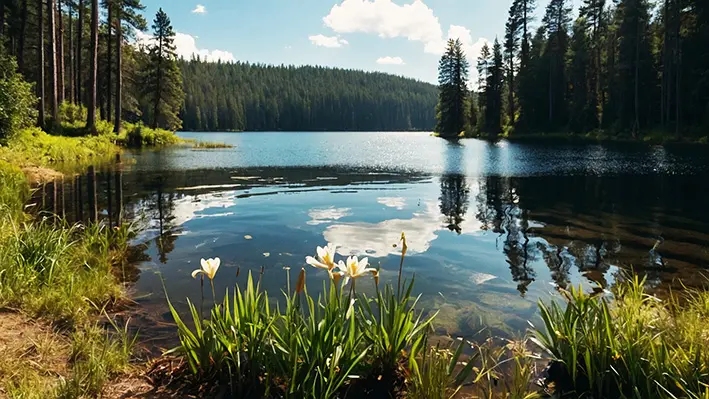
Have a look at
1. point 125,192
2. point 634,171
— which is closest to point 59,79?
point 125,192

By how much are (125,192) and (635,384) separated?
13.5m

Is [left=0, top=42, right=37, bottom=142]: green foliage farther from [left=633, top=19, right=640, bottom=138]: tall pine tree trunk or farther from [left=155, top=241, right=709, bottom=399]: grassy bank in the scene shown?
[left=633, top=19, right=640, bottom=138]: tall pine tree trunk

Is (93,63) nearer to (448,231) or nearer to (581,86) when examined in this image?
(448,231)

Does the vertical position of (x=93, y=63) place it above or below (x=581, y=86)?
below

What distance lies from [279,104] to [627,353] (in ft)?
556

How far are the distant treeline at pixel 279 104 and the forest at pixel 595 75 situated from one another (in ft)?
275

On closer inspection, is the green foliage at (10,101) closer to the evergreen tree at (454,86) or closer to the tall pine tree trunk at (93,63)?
the tall pine tree trunk at (93,63)

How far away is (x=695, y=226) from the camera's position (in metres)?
9.74

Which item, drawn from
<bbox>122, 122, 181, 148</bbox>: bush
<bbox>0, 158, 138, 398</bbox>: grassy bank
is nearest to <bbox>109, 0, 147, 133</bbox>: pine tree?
<bbox>122, 122, 181, 148</bbox>: bush

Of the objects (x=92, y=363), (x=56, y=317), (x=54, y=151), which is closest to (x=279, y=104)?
(x=54, y=151)

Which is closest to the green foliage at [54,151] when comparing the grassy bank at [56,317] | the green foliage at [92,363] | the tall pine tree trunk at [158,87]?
the grassy bank at [56,317]

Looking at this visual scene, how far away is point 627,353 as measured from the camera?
3008 mm

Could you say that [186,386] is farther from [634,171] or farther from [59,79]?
[59,79]

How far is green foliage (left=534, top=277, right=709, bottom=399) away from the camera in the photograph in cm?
282
